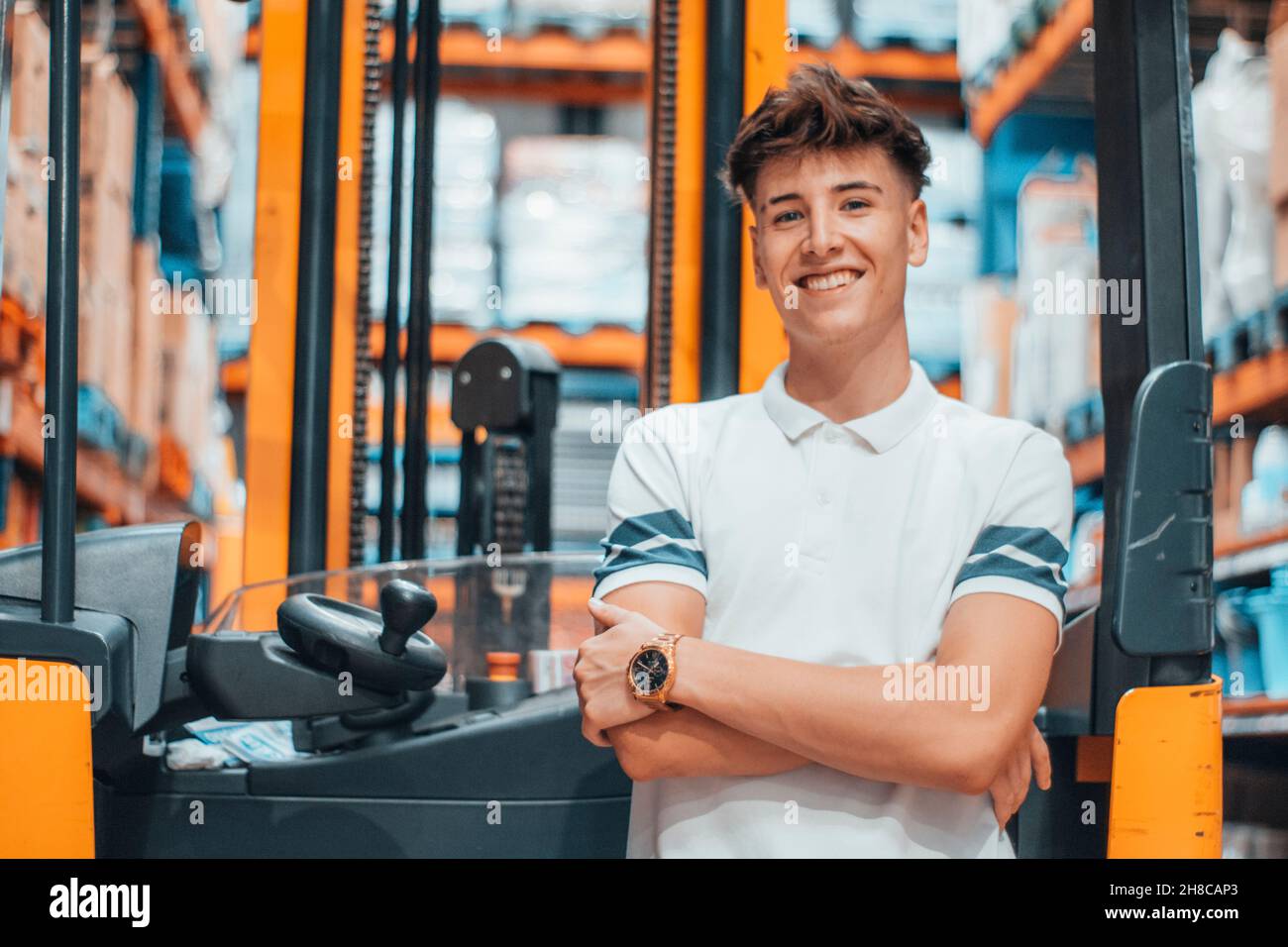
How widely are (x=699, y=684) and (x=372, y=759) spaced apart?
572 millimetres

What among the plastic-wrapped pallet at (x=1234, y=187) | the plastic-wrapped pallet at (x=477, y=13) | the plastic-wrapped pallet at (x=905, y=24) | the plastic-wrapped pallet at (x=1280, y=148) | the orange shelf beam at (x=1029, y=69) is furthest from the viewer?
the plastic-wrapped pallet at (x=905, y=24)

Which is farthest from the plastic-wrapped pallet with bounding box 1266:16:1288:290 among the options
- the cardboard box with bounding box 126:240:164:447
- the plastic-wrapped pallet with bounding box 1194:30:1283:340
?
the cardboard box with bounding box 126:240:164:447

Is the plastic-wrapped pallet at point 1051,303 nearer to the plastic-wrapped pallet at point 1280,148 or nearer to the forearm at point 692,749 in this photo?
the plastic-wrapped pallet at point 1280,148

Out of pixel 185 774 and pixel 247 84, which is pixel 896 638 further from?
pixel 247 84

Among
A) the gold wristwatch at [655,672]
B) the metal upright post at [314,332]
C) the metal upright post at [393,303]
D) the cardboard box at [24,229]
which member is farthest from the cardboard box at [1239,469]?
the cardboard box at [24,229]

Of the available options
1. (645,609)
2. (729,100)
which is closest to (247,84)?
(729,100)

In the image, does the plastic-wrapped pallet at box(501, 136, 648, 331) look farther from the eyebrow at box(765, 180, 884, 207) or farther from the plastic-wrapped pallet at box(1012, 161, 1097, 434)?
the eyebrow at box(765, 180, 884, 207)

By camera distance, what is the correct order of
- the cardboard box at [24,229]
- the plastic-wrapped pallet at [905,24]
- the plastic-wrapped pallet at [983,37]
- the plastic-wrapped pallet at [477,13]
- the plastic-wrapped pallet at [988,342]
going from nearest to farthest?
the cardboard box at [24,229], the plastic-wrapped pallet at [477,13], the plastic-wrapped pallet at [905,24], the plastic-wrapped pallet at [988,342], the plastic-wrapped pallet at [983,37]

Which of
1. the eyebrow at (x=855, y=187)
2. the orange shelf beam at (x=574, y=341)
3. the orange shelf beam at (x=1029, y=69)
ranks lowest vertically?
the eyebrow at (x=855, y=187)

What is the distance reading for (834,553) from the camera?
4.79 ft

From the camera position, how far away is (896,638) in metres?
1.45

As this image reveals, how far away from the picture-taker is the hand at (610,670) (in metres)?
1.39

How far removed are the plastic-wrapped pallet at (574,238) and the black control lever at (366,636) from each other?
2.66 m

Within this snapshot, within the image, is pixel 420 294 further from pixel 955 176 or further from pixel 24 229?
pixel 955 176
